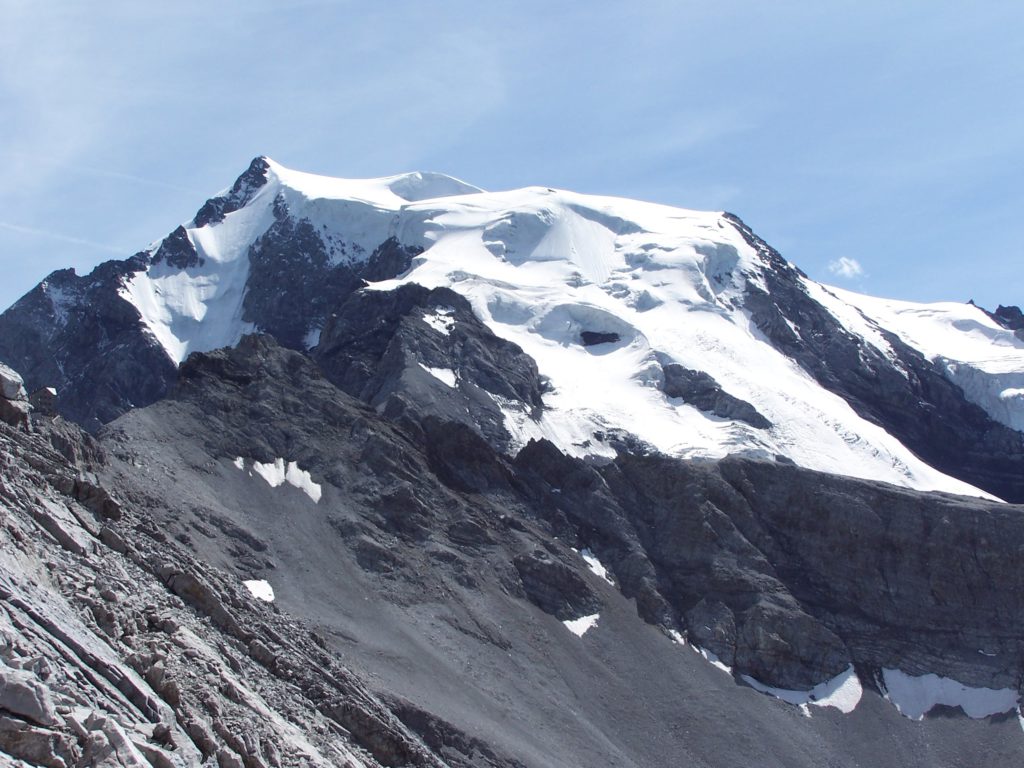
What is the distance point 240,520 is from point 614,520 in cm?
3536

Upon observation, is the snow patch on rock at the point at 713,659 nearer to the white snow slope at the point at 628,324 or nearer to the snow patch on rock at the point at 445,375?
the white snow slope at the point at 628,324

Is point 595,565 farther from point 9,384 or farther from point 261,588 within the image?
point 9,384

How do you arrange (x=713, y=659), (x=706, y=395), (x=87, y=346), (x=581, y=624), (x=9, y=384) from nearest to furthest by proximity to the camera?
(x=9, y=384) → (x=581, y=624) → (x=713, y=659) → (x=706, y=395) → (x=87, y=346)

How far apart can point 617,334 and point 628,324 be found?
7.31 ft

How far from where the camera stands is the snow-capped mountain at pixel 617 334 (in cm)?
14300

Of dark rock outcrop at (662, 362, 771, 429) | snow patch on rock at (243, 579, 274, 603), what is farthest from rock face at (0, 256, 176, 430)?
snow patch on rock at (243, 579, 274, 603)

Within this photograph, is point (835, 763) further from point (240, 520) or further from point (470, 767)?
point (240, 520)

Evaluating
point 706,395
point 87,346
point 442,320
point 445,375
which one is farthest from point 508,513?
point 87,346

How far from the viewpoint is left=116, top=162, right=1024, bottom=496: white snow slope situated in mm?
140875

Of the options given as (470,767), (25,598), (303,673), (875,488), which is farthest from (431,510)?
(25,598)

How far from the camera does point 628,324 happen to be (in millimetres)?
163375

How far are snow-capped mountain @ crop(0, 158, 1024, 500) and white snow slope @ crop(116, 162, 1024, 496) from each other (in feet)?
1.05

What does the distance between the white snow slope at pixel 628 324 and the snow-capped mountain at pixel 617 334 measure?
321mm

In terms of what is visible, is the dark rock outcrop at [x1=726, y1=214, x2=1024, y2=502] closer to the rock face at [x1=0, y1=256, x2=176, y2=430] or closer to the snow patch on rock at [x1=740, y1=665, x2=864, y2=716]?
the snow patch on rock at [x1=740, y1=665, x2=864, y2=716]
